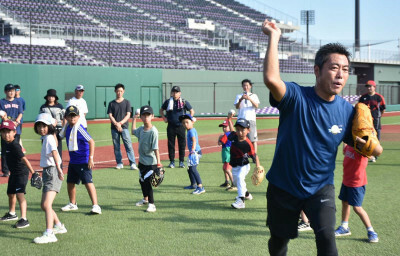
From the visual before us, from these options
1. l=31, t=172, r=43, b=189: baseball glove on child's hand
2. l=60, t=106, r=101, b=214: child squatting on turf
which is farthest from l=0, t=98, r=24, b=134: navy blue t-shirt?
l=31, t=172, r=43, b=189: baseball glove on child's hand

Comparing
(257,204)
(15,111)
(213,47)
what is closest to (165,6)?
(213,47)

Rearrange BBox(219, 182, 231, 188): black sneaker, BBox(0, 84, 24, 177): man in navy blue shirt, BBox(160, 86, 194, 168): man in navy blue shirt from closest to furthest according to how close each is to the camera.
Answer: BBox(219, 182, 231, 188): black sneaker → BBox(0, 84, 24, 177): man in navy blue shirt → BBox(160, 86, 194, 168): man in navy blue shirt

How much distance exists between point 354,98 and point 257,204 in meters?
38.9

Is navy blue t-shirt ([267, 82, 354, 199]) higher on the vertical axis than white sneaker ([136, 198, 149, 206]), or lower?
higher

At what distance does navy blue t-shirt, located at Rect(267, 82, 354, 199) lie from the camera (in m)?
3.59

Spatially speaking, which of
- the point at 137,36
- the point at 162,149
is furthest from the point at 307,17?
the point at 162,149

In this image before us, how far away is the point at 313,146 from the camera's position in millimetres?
3625

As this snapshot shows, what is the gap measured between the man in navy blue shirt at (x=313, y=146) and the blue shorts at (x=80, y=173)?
13.4 feet

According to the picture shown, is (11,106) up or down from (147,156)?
up

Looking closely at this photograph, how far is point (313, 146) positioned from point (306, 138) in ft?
0.30

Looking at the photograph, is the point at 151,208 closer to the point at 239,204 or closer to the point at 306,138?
the point at 239,204

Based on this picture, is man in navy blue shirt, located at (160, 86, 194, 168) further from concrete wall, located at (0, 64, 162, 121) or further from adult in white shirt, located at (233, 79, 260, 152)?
concrete wall, located at (0, 64, 162, 121)

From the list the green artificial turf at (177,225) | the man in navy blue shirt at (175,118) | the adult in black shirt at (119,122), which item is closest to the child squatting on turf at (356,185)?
the green artificial turf at (177,225)

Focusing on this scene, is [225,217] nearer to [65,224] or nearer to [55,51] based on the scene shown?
[65,224]
